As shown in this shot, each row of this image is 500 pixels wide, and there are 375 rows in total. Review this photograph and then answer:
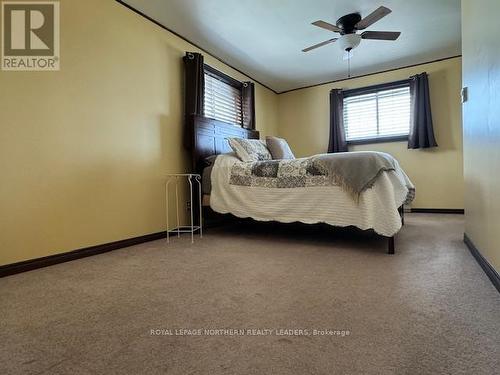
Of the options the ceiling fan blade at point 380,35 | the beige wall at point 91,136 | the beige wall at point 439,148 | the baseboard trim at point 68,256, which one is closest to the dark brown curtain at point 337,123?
the beige wall at point 439,148

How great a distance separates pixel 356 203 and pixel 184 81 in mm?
2361

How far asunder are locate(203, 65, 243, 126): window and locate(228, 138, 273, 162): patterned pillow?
2.06ft

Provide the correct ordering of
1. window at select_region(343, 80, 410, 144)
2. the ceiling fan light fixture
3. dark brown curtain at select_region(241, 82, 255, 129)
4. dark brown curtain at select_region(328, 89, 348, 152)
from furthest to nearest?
dark brown curtain at select_region(328, 89, 348, 152) → window at select_region(343, 80, 410, 144) → dark brown curtain at select_region(241, 82, 255, 129) → the ceiling fan light fixture

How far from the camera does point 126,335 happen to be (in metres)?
0.95

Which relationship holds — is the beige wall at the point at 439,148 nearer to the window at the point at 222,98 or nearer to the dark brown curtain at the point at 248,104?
the dark brown curtain at the point at 248,104

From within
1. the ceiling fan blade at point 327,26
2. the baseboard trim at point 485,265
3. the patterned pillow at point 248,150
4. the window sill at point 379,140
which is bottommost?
the baseboard trim at point 485,265

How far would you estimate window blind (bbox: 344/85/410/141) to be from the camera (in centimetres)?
427

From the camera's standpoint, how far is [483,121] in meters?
1.51

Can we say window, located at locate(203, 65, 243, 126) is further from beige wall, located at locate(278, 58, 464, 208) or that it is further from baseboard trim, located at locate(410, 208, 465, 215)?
baseboard trim, located at locate(410, 208, 465, 215)

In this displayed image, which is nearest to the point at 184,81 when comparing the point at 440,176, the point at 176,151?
the point at 176,151

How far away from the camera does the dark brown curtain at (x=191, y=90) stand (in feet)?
10.2

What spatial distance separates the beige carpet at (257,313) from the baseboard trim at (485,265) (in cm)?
4

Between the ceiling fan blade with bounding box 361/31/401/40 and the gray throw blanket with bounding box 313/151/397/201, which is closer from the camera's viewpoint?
the gray throw blanket with bounding box 313/151/397/201

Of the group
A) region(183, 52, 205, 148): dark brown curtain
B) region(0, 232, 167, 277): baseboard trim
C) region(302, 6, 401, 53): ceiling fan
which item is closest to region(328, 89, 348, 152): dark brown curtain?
region(302, 6, 401, 53): ceiling fan
